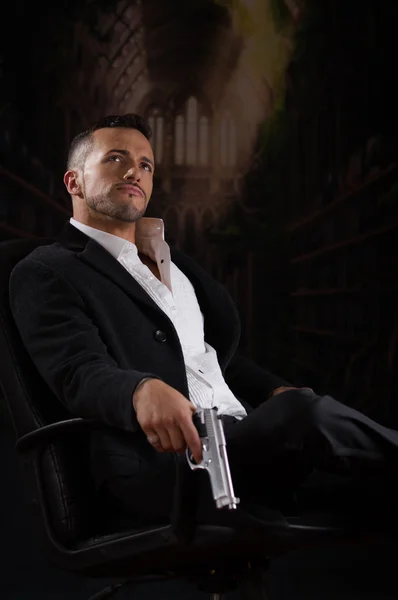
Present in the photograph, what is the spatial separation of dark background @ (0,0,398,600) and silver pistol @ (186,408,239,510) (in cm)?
225

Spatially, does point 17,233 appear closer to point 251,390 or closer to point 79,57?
point 79,57

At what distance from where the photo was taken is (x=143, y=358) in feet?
5.66

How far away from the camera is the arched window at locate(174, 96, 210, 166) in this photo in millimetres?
3652

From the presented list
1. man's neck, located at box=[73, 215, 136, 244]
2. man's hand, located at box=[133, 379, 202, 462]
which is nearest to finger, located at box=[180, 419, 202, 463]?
man's hand, located at box=[133, 379, 202, 462]

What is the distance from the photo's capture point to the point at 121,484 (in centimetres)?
154

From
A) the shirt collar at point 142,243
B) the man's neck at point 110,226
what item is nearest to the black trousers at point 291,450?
the shirt collar at point 142,243

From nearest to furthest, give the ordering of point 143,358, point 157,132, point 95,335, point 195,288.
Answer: point 95,335 < point 143,358 < point 195,288 < point 157,132

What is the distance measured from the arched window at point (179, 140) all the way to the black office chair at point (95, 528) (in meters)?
1.93

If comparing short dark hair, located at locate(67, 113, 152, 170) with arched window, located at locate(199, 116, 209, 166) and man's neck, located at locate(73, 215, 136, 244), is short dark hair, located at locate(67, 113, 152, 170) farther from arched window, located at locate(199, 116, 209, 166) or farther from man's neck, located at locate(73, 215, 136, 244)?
arched window, located at locate(199, 116, 209, 166)

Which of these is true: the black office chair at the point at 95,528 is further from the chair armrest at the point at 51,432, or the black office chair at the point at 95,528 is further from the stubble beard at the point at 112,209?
the stubble beard at the point at 112,209

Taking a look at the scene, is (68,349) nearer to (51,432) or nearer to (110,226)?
(51,432)

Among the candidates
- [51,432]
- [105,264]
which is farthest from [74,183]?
[51,432]

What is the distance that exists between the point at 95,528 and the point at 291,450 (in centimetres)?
50

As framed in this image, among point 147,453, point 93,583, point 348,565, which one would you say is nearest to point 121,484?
point 147,453
